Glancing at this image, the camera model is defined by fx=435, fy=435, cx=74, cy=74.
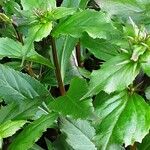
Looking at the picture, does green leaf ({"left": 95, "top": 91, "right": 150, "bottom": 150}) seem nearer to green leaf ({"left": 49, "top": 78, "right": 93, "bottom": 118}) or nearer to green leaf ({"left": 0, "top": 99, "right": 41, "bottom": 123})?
green leaf ({"left": 49, "top": 78, "right": 93, "bottom": 118})

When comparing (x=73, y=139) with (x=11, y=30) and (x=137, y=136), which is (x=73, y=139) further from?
(x=11, y=30)

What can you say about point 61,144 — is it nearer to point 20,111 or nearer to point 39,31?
point 20,111

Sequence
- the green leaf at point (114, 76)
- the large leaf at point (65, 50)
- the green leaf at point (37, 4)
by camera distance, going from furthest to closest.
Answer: the large leaf at point (65, 50) → the green leaf at point (37, 4) → the green leaf at point (114, 76)

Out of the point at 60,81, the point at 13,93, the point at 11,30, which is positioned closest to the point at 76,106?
the point at 60,81

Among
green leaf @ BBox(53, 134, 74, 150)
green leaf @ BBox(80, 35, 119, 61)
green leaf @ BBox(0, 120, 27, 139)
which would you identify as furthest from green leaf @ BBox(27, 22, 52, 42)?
green leaf @ BBox(53, 134, 74, 150)

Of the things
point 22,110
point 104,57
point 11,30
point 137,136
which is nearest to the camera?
point 137,136

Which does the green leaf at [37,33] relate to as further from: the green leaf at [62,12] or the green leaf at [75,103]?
the green leaf at [75,103]

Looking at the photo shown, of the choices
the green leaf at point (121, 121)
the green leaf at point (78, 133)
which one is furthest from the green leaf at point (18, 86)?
the green leaf at point (121, 121)

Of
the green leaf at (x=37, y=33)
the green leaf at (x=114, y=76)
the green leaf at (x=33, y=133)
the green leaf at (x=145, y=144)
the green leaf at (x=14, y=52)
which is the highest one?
the green leaf at (x=37, y=33)
